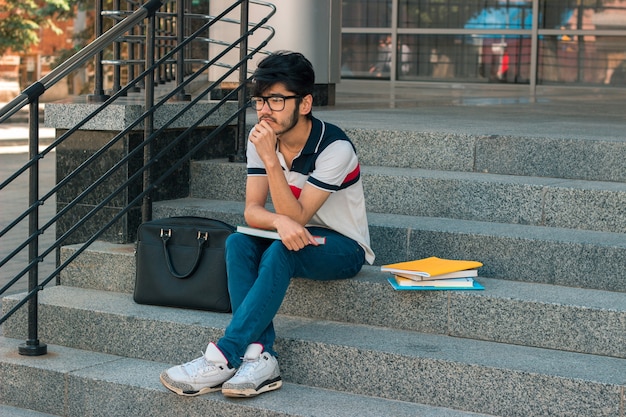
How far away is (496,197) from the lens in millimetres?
4570

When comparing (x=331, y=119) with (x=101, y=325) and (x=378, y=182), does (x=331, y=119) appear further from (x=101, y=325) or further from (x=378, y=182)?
(x=101, y=325)

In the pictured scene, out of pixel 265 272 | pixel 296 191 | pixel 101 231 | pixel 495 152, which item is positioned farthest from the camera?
pixel 495 152

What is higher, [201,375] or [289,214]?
[289,214]

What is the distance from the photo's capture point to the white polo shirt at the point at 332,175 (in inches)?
155

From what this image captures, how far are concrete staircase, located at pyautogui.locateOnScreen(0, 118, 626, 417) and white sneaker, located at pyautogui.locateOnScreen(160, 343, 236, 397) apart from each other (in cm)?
7

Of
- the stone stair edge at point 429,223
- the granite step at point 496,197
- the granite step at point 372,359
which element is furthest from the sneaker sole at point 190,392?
the granite step at point 496,197

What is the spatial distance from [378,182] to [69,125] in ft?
4.95

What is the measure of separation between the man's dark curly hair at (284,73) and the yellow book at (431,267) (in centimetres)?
77

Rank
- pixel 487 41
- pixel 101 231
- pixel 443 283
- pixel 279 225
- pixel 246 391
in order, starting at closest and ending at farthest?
pixel 246 391, pixel 279 225, pixel 443 283, pixel 101 231, pixel 487 41

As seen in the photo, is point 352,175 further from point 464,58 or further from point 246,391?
point 464,58

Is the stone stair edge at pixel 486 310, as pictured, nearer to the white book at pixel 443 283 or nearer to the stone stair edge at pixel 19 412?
the white book at pixel 443 283

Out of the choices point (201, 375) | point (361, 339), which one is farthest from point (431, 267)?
point (201, 375)

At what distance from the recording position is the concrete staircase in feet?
11.8

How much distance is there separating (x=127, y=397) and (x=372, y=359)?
0.94m
